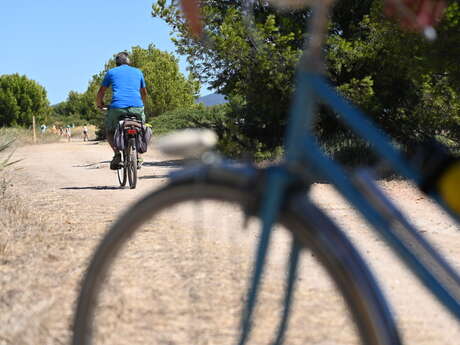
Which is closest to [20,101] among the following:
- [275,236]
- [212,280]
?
[212,280]

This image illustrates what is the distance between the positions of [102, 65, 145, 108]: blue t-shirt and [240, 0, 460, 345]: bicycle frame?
21.2ft

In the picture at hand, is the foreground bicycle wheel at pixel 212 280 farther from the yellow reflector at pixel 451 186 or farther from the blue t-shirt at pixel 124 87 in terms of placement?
the blue t-shirt at pixel 124 87

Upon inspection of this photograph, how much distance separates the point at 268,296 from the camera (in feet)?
6.19

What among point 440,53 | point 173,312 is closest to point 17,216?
point 173,312

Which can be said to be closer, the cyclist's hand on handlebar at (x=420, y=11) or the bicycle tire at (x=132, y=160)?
the cyclist's hand on handlebar at (x=420, y=11)

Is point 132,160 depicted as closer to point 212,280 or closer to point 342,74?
point 342,74

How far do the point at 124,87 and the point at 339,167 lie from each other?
21.4ft

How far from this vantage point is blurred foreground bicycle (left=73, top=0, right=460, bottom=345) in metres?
1.28

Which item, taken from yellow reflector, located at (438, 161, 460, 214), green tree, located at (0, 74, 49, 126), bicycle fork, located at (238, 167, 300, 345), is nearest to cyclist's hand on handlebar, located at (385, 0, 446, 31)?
yellow reflector, located at (438, 161, 460, 214)

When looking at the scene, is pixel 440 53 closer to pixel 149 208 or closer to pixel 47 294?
pixel 47 294

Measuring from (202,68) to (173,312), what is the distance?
11.8m

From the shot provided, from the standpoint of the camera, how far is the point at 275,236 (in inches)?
56.3

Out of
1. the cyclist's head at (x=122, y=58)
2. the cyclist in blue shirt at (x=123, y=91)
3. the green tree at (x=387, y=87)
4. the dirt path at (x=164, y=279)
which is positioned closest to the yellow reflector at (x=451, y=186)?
the dirt path at (x=164, y=279)

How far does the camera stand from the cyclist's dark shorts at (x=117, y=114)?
303 inches
